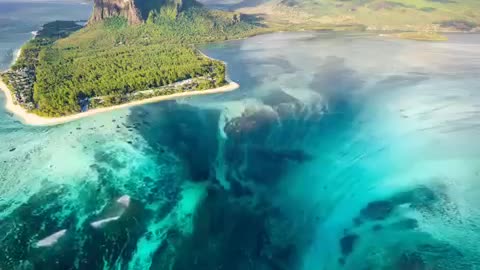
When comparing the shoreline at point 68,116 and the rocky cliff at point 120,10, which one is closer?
the shoreline at point 68,116

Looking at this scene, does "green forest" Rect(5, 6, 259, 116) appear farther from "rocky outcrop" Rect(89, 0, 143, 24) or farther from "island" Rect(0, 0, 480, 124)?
"rocky outcrop" Rect(89, 0, 143, 24)

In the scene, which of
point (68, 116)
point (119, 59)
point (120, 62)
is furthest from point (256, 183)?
point (119, 59)

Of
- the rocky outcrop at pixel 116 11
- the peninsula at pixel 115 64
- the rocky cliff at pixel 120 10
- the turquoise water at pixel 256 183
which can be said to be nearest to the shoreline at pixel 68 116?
the peninsula at pixel 115 64

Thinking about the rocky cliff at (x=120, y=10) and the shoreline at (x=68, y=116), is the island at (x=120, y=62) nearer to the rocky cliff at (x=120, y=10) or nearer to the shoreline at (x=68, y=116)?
the rocky cliff at (x=120, y=10)

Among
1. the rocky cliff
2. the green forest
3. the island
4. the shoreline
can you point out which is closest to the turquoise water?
the shoreline

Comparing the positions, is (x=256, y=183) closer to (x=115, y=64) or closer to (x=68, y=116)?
(x=68, y=116)
